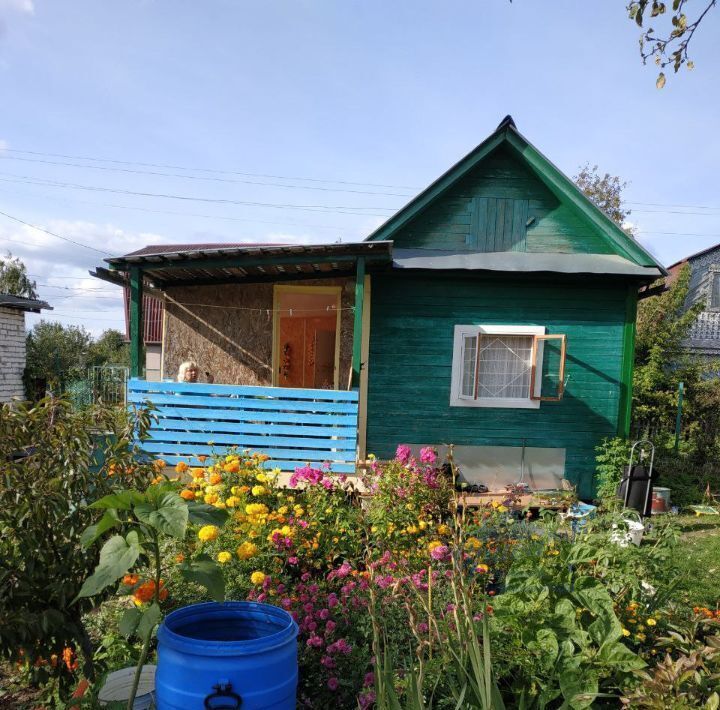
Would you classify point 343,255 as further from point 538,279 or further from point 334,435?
point 538,279

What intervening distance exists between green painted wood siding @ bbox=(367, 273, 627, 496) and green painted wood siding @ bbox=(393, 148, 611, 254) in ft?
1.68

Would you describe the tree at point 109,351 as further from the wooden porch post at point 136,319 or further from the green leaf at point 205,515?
the green leaf at point 205,515

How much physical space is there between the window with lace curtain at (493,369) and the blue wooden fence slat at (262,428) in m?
1.99

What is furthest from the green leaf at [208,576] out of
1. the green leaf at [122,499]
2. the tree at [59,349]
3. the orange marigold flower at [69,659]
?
the tree at [59,349]

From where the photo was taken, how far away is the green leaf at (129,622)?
186 cm

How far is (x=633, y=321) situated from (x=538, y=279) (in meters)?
1.37

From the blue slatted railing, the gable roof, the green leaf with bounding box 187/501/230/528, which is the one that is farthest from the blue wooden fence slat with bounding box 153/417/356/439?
the green leaf with bounding box 187/501/230/528

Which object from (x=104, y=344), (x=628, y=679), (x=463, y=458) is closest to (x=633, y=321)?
(x=463, y=458)

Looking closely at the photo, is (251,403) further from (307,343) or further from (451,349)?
(307,343)

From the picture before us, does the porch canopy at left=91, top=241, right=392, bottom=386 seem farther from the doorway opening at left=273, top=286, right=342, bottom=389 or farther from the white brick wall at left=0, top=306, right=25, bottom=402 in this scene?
the white brick wall at left=0, top=306, right=25, bottom=402

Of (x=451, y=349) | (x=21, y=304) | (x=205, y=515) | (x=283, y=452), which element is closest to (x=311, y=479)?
(x=205, y=515)

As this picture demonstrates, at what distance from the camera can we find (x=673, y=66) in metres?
3.58

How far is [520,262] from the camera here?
24.3ft

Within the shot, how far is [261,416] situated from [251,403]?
0.18 m
